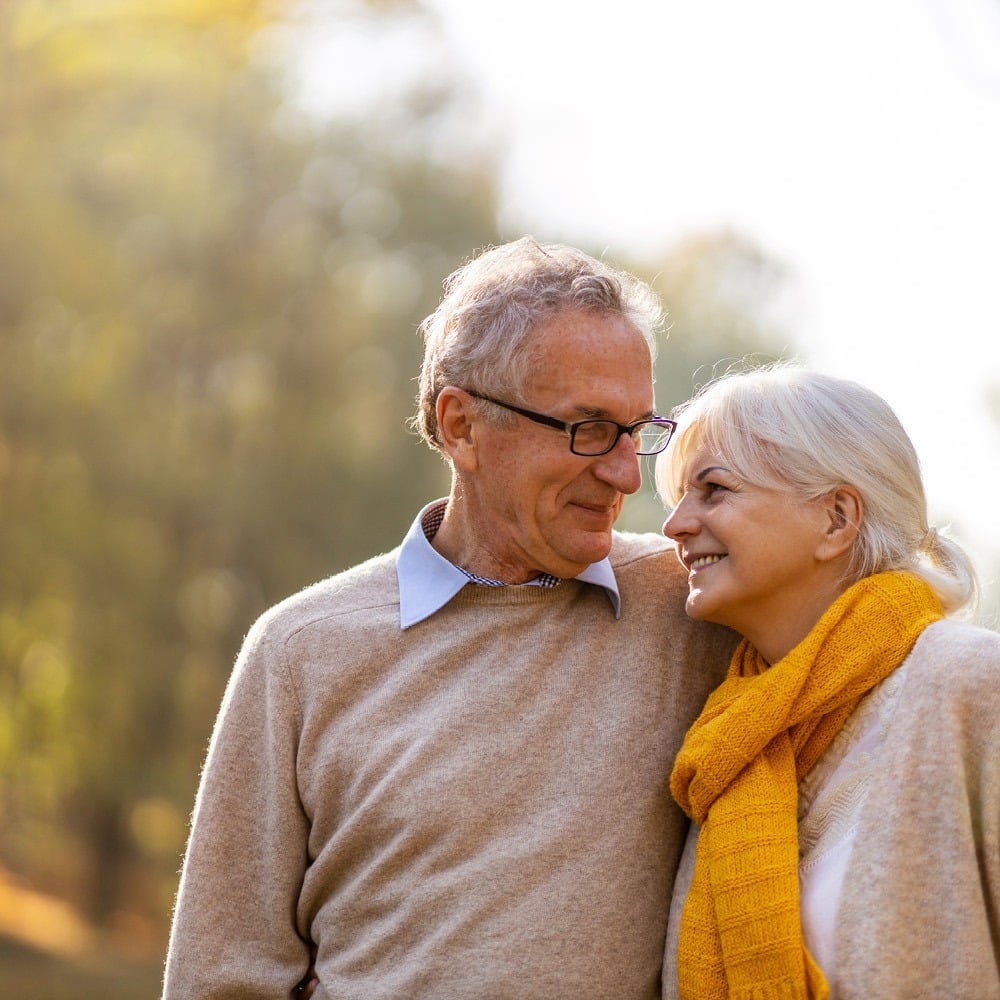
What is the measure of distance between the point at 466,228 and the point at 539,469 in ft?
29.5

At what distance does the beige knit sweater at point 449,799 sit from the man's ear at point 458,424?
307 millimetres

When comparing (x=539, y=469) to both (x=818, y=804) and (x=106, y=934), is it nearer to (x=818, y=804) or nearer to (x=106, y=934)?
(x=818, y=804)

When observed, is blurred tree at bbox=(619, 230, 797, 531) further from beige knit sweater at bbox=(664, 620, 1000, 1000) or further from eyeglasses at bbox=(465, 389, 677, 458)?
beige knit sweater at bbox=(664, 620, 1000, 1000)

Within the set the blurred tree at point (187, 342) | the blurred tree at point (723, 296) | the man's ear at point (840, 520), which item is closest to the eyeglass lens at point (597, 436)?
the man's ear at point (840, 520)

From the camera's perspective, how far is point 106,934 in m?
11.8

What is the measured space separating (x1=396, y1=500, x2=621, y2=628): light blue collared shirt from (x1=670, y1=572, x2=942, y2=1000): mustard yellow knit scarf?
0.42 meters

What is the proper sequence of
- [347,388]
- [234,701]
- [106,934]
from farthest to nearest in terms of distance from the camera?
[106,934]
[347,388]
[234,701]

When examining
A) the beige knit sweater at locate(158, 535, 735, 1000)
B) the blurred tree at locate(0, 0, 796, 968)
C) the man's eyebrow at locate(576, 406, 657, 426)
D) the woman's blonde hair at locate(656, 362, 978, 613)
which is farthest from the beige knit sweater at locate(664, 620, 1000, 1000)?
the blurred tree at locate(0, 0, 796, 968)

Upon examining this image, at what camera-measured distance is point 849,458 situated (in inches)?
90.1

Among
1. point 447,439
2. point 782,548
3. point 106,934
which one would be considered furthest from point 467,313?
point 106,934

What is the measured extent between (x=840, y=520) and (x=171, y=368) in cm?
896

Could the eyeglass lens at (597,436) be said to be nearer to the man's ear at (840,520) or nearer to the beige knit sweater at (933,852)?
the man's ear at (840,520)

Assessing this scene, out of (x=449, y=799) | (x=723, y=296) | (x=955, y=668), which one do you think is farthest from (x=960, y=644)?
(x=723, y=296)

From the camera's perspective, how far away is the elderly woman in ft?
6.56
